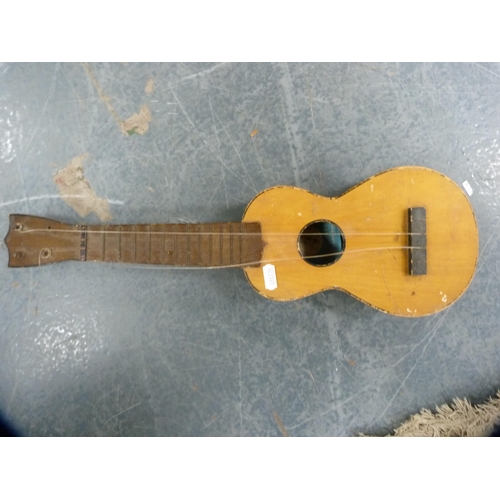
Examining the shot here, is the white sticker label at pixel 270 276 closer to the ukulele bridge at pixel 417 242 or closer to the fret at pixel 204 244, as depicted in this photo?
the fret at pixel 204 244

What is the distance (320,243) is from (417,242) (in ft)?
1.37

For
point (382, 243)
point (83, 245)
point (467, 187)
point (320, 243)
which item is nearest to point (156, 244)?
point (83, 245)

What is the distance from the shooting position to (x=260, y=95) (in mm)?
1832

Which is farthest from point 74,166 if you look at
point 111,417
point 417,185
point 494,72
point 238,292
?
point 494,72

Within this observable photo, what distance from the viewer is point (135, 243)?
5.09 ft

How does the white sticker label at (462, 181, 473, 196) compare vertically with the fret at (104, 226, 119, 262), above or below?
above

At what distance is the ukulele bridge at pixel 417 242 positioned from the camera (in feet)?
4.99

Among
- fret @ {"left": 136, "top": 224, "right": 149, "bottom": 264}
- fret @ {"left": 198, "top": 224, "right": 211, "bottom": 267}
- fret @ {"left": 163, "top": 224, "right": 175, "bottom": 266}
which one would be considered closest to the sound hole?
fret @ {"left": 198, "top": 224, "right": 211, "bottom": 267}

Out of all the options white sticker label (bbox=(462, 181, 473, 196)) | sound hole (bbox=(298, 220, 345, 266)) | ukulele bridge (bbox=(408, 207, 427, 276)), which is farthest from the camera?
white sticker label (bbox=(462, 181, 473, 196))

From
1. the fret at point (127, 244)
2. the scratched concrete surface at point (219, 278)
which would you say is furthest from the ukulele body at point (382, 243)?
the fret at point (127, 244)

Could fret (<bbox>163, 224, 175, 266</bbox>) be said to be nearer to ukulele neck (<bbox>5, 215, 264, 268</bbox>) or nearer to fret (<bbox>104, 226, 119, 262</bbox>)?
ukulele neck (<bbox>5, 215, 264, 268</bbox>)

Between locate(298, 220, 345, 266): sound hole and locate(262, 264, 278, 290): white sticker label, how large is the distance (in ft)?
0.61

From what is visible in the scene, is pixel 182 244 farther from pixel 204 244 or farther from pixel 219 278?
pixel 219 278

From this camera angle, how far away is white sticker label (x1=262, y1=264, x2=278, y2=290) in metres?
1.56
